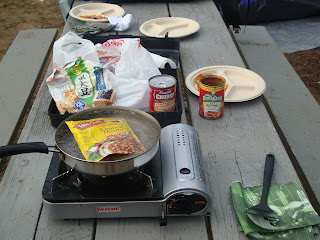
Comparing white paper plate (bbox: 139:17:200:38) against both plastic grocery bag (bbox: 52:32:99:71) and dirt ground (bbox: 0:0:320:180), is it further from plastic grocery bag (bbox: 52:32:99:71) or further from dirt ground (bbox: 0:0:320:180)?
dirt ground (bbox: 0:0:320:180)

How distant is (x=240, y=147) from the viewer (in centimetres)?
131

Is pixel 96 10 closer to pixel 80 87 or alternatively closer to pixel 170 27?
pixel 170 27

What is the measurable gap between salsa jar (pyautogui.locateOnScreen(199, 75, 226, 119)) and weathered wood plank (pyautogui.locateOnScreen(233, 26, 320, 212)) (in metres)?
0.42

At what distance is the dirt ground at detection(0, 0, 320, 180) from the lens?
3.50m

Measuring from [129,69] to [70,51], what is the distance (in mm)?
305

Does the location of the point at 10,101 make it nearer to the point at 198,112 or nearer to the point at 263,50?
the point at 198,112

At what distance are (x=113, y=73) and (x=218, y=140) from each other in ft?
1.89

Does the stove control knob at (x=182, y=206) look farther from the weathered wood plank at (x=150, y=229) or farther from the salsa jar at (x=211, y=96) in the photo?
the salsa jar at (x=211, y=96)

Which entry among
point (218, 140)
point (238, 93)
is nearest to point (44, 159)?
point (218, 140)

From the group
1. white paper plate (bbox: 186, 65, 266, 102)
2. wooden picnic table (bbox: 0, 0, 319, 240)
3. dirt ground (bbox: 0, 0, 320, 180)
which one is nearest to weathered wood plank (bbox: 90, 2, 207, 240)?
wooden picnic table (bbox: 0, 0, 319, 240)

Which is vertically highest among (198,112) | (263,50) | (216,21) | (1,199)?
(1,199)

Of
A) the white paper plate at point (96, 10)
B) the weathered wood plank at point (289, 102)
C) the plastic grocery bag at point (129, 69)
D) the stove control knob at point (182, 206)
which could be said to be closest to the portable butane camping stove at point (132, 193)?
the stove control knob at point (182, 206)

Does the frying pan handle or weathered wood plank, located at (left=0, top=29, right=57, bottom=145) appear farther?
weathered wood plank, located at (left=0, top=29, right=57, bottom=145)

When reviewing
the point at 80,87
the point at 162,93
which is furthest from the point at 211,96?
the point at 80,87
